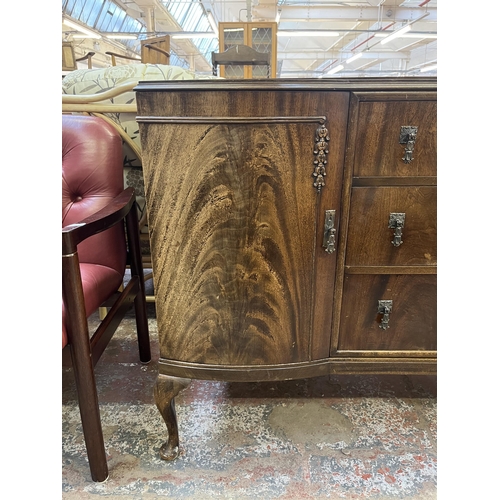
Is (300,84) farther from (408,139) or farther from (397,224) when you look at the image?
(397,224)

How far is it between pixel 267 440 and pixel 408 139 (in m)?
0.92

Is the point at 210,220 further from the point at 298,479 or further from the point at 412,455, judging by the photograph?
the point at 412,455

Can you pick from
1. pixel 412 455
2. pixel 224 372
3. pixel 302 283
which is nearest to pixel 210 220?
pixel 302 283

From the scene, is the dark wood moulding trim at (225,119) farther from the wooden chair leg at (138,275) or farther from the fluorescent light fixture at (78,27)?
the fluorescent light fixture at (78,27)

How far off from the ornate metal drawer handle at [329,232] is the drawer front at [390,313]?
12 cm

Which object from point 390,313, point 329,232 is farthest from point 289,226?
point 390,313

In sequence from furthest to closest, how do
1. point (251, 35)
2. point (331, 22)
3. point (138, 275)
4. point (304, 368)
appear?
1. point (331, 22)
2. point (251, 35)
3. point (138, 275)
4. point (304, 368)

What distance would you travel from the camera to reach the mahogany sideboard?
2.46ft

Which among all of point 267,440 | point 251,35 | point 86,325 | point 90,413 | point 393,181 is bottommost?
point 267,440

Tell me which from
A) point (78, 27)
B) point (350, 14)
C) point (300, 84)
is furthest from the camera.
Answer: point (350, 14)

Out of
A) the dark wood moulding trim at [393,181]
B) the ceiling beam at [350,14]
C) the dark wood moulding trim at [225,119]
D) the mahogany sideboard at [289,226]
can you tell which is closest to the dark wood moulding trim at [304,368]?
the mahogany sideboard at [289,226]

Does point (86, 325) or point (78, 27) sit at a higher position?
point (78, 27)

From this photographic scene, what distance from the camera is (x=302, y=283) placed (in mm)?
871

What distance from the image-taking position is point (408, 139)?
79 centimetres
